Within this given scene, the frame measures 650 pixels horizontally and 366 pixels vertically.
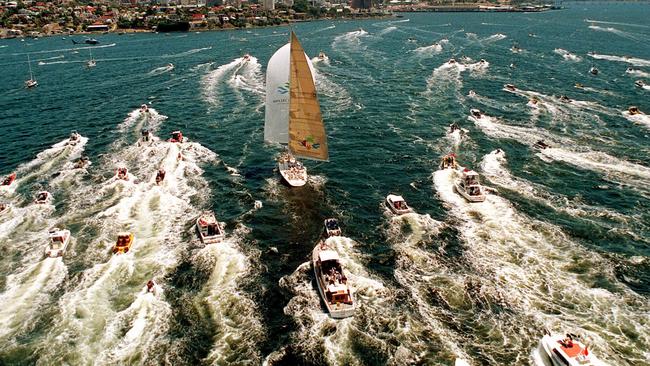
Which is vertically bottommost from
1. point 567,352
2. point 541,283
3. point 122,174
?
point 541,283

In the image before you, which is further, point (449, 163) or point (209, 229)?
point (449, 163)

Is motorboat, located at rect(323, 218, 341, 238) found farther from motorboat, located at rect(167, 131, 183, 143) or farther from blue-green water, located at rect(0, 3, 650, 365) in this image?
motorboat, located at rect(167, 131, 183, 143)

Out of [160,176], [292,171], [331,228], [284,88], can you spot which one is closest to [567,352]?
[331,228]

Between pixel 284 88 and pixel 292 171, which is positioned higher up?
pixel 284 88

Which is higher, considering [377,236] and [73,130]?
[73,130]

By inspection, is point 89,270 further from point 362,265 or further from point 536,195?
point 536,195

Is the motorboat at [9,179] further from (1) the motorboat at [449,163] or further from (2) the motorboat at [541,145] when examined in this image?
(2) the motorboat at [541,145]

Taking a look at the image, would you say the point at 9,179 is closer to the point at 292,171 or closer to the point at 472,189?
the point at 292,171

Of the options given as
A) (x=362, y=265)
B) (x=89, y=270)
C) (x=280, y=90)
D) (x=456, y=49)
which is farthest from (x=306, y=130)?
(x=456, y=49)
